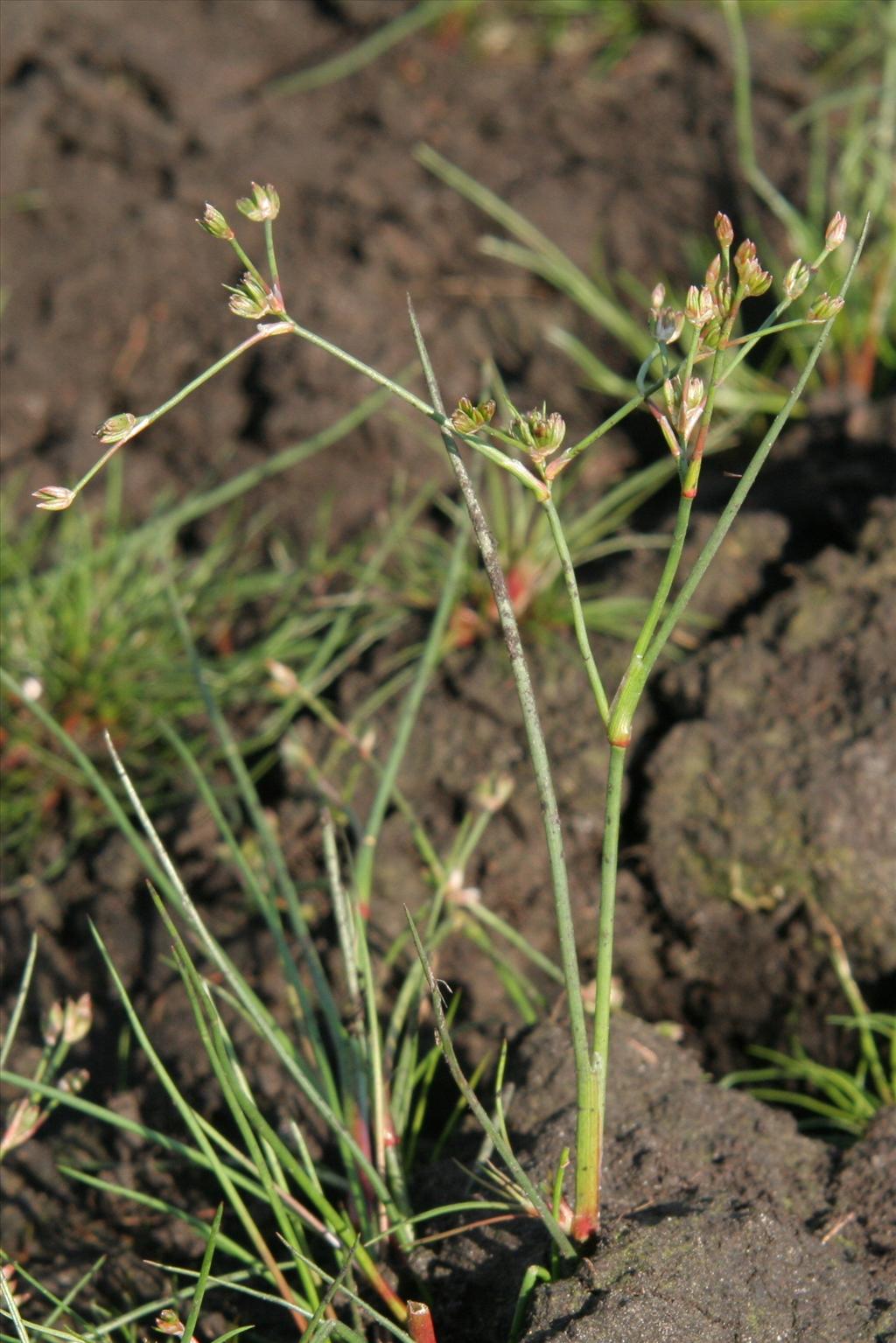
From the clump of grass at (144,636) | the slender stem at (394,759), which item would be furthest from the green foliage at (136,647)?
the slender stem at (394,759)

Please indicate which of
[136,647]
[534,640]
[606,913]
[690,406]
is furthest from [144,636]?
[690,406]

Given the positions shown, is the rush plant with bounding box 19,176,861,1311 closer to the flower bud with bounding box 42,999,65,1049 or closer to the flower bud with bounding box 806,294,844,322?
the flower bud with bounding box 806,294,844,322

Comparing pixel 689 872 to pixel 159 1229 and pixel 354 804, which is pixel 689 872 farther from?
pixel 159 1229

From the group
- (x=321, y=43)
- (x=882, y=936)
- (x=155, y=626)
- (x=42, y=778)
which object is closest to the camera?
(x=882, y=936)

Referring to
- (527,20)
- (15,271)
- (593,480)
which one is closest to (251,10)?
(527,20)

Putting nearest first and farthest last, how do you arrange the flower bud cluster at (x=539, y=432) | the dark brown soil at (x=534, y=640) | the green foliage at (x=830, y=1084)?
the flower bud cluster at (x=539, y=432) < the dark brown soil at (x=534, y=640) < the green foliage at (x=830, y=1084)

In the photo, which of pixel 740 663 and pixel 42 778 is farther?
pixel 42 778

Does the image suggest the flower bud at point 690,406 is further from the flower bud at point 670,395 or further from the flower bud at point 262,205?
the flower bud at point 262,205

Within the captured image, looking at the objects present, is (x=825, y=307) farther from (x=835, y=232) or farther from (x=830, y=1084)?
(x=830, y=1084)
